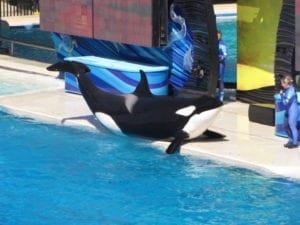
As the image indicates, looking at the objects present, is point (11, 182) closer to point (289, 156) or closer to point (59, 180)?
point (59, 180)

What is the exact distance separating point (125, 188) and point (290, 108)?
2.57 metres

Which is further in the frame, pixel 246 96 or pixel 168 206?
pixel 246 96

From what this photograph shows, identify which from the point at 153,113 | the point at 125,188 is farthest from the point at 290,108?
the point at 125,188

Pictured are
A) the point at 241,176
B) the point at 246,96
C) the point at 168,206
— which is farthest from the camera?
the point at 246,96

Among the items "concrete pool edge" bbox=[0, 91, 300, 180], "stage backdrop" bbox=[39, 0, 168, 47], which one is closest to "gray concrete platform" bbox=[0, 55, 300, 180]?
"concrete pool edge" bbox=[0, 91, 300, 180]

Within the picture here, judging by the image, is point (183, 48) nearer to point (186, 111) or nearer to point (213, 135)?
point (213, 135)

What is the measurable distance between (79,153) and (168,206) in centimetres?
255

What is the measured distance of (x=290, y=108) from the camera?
32.6 feet

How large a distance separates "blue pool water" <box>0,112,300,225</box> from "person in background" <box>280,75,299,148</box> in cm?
→ 109

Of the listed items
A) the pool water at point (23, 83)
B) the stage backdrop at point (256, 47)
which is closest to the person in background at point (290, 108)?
the stage backdrop at point (256, 47)

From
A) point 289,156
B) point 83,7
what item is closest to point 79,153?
point 289,156

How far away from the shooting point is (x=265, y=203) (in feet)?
27.3

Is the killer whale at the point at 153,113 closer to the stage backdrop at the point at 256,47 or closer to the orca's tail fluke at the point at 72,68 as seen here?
the orca's tail fluke at the point at 72,68

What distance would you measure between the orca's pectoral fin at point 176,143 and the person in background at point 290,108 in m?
1.41
